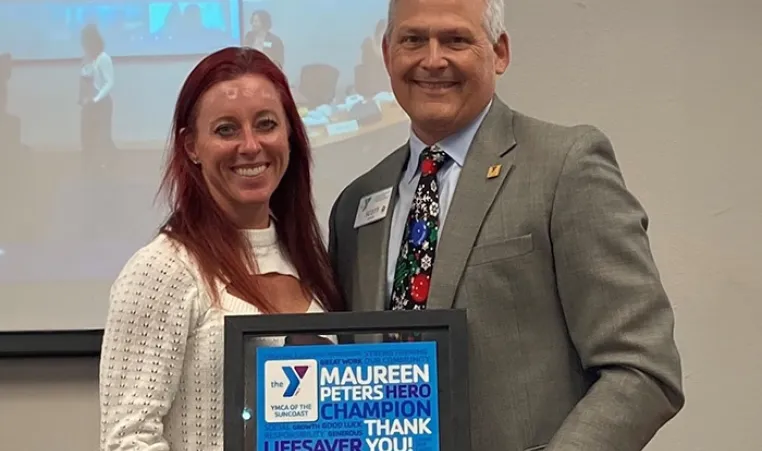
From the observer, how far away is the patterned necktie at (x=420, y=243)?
150 cm

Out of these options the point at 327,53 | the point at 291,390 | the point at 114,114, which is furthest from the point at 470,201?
the point at 114,114

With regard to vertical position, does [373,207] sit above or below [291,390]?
above

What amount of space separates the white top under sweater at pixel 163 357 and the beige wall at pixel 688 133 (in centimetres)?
124

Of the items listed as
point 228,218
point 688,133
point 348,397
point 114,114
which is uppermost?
point 114,114

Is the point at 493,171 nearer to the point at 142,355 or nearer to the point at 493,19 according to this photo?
the point at 493,19

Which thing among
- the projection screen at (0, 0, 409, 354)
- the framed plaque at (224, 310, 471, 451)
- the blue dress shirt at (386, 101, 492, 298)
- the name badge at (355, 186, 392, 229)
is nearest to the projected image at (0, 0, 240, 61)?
the projection screen at (0, 0, 409, 354)

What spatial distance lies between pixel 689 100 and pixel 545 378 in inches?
57.8

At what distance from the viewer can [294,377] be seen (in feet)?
4.24

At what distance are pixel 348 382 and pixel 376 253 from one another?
0.38 meters

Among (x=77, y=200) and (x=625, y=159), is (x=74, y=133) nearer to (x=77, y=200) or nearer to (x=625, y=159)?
(x=77, y=200)

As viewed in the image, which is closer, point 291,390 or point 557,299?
point 291,390

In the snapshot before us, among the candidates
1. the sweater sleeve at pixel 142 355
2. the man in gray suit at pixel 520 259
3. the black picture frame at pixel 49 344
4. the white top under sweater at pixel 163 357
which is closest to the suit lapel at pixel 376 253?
the man in gray suit at pixel 520 259

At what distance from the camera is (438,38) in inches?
60.9

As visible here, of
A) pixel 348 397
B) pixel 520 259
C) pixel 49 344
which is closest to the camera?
pixel 348 397
